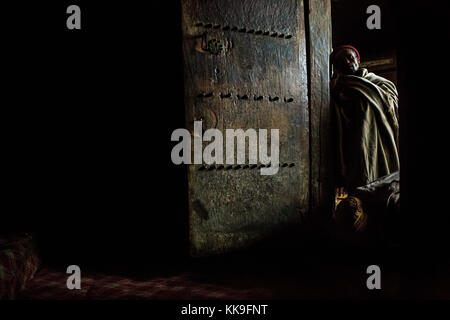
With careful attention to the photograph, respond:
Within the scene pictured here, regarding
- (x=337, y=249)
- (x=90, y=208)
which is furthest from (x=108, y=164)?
(x=337, y=249)

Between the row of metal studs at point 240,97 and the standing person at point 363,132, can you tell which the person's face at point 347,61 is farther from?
the row of metal studs at point 240,97

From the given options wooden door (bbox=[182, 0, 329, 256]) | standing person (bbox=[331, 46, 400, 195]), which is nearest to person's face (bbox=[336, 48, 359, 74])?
standing person (bbox=[331, 46, 400, 195])

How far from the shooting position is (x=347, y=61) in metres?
3.79

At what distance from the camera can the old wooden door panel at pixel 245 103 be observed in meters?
2.51

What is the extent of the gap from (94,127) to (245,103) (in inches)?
44.7

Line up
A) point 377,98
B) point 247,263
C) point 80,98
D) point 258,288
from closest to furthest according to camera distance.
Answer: point 258,288 → point 247,263 → point 80,98 → point 377,98

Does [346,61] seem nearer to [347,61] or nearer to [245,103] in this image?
[347,61]

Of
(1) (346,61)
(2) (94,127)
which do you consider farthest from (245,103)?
(1) (346,61)

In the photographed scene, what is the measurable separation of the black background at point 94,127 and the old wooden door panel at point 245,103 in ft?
0.34

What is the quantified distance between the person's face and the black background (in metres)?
1.90

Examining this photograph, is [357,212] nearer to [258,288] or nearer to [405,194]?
[405,194]

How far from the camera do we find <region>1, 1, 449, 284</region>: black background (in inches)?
→ 105

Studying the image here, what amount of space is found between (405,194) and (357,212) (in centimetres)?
64
